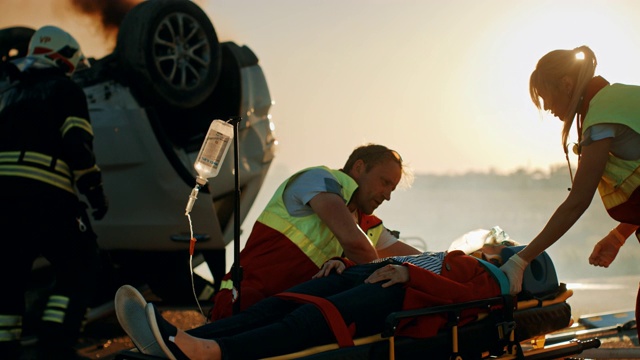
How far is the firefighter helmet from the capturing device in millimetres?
5539

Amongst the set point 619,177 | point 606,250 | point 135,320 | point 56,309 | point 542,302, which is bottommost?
point 56,309

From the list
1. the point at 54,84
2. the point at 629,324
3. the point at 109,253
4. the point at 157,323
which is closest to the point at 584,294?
the point at 629,324

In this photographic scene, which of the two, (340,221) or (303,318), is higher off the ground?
(340,221)

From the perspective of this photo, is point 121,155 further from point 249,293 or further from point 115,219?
point 249,293

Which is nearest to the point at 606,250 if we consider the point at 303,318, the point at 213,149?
the point at 303,318

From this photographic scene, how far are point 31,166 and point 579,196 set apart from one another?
308 centimetres

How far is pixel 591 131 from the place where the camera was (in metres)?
3.56

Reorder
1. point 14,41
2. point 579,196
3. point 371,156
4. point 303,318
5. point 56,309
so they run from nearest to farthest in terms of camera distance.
Answer: point 303,318 → point 579,196 → point 371,156 → point 56,309 → point 14,41

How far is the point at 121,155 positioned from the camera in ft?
21.5

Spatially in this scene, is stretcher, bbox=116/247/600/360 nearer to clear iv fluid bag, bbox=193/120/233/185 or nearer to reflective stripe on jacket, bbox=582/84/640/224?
reflective stripe on jacket, bbox=582/84/640/224

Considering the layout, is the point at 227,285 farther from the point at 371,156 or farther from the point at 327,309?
the point at 371,156

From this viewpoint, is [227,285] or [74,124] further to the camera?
[74,124]

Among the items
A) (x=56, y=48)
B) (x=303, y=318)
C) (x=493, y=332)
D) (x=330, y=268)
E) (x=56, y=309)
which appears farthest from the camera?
(x=56, y=48)

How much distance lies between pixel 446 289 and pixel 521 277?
473mm
